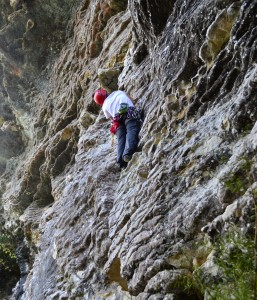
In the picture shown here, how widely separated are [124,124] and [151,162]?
1.91 meters

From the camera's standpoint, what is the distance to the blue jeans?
22.5 feet

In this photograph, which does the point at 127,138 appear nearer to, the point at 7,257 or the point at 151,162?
the point at 151,162

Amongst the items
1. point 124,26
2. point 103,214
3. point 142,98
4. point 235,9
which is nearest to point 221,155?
point 235,9

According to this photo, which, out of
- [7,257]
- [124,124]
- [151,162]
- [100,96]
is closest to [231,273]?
[151,162]

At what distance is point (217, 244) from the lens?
11.4 ft

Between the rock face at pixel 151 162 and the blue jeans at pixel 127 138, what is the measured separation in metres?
0.21

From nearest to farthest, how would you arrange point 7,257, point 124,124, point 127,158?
point 127,158 < point 124,124 < point 7,257

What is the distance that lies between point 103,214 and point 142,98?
249cm

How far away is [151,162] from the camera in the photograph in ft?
19.0

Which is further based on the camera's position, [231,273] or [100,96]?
[100,96]

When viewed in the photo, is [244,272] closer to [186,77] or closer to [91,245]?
[186,77]

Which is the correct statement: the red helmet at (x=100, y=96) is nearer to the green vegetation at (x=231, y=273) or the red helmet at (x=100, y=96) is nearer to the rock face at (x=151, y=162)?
the rock face at (x=151, y=162)

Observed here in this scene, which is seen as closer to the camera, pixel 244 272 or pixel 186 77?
pixel 244 272

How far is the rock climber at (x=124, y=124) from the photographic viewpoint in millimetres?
6924
